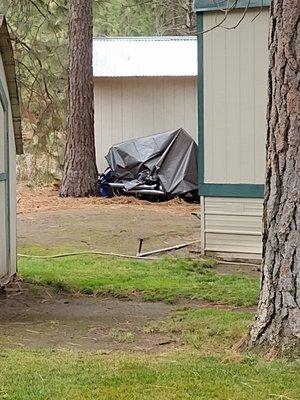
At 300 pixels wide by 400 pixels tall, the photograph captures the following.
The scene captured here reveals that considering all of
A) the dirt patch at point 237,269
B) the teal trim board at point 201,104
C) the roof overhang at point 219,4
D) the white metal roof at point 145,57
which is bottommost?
the dirt patch at point 237,269

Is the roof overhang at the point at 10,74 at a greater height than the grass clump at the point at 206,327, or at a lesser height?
greater

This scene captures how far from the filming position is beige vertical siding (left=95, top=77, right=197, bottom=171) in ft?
59.0

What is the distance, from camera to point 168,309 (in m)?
7.20

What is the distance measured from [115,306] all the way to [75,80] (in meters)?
9.63

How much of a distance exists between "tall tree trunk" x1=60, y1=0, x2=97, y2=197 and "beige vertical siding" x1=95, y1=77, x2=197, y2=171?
1875mm

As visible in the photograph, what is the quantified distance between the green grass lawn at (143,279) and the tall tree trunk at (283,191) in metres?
2.29

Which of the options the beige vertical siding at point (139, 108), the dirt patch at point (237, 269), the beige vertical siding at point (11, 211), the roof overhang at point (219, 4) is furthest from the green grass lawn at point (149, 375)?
the beige vertical siding at point (139, 108)

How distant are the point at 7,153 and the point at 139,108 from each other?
10.3 meters

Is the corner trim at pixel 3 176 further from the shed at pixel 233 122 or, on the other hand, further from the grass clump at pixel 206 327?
the shed at pixel 233 122

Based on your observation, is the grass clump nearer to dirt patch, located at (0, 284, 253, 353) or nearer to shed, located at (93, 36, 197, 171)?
dirt patch, located at (0, 284, 253, 353)

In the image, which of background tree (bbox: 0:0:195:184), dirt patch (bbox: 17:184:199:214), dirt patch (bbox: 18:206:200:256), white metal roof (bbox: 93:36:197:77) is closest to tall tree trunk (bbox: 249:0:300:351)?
dirt patch (bbox: 18:206:200:256)

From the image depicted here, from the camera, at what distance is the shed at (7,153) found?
788cm

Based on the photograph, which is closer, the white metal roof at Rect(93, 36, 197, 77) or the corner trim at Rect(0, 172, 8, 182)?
the corner trim at Rect(0, 172, 8, 182)

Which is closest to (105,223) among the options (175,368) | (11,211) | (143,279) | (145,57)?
(143,279)
